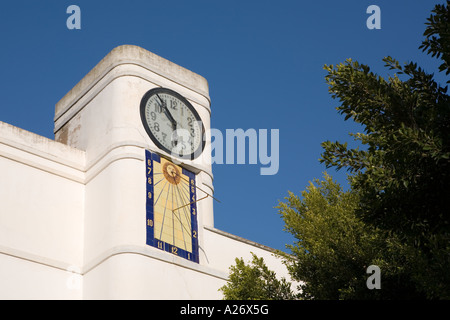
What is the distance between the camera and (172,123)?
101 ft

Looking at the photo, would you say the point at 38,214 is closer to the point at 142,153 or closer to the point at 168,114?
the point at 142,153

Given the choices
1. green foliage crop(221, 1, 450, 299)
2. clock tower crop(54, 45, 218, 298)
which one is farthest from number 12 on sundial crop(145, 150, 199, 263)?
green foliage crop(221, 1, 450, 299)

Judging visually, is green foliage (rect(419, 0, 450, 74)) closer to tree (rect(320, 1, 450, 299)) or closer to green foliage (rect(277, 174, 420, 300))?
tree (rect(320, 1, 450, 299))

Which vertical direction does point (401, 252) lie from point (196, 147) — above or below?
below

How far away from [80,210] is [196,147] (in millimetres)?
5406

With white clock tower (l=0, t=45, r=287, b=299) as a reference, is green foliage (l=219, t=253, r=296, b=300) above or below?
below

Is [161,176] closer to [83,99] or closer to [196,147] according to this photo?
[196,147]

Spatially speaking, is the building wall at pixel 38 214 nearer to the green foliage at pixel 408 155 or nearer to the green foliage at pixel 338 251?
the green foliage at pixel 338 251

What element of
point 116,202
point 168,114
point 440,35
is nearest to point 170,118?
point 168,114

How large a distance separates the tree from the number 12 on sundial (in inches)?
538

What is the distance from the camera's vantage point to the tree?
42.3ft

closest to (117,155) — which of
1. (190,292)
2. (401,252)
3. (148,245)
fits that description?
(148,245)

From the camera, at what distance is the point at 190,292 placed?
27.6m

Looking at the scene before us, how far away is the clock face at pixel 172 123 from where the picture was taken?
98.5ft
